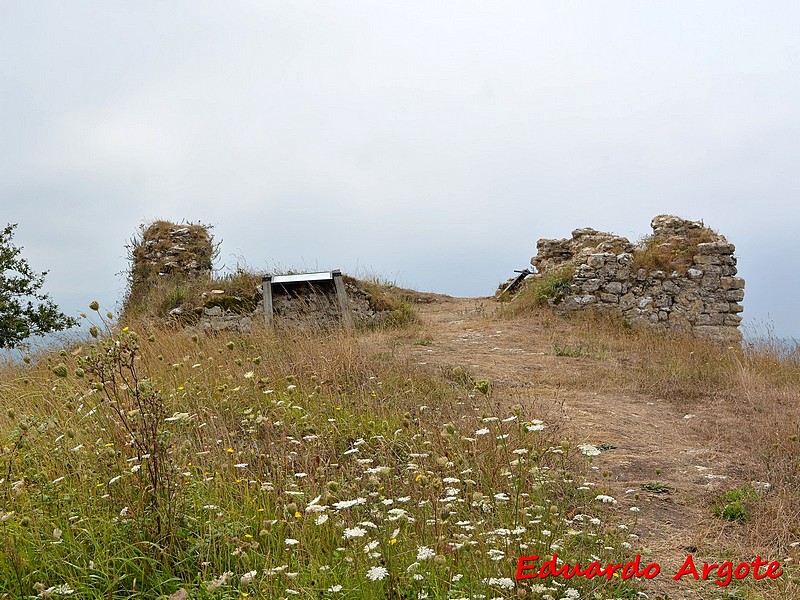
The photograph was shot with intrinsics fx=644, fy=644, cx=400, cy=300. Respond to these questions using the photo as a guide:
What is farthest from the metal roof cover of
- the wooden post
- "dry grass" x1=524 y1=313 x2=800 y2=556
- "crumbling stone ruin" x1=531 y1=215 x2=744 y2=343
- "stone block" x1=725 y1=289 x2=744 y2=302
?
"stone block" x1=725 y1=289 x2=744 y2=302

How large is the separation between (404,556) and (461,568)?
289 millimetres

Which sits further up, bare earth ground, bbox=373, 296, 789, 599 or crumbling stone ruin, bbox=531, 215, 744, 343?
crumbling stone ruin, bbox=531, 215, 744, 343

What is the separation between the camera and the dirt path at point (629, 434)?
418cm

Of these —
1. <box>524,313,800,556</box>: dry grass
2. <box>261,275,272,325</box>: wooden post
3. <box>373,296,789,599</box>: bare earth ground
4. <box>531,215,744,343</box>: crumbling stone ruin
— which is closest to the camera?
<box>373,296,789,599</box>: bare earth ground

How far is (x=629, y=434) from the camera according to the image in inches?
260

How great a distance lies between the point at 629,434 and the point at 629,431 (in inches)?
4.3

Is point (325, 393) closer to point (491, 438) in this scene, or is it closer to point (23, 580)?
point (491, 438)

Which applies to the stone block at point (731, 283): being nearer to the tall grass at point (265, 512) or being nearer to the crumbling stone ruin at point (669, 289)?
the crumbling stone ruin at point (669, 289)

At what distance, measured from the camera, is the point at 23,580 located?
10.0 ft

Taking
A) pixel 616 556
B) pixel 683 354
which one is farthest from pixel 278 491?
pixel 683 354

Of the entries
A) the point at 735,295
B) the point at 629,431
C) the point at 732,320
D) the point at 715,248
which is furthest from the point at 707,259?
the point at 629,431

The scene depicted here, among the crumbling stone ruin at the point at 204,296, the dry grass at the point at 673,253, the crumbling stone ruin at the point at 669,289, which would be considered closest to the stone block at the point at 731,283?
the crumbling stone ruin at the point at 669,289

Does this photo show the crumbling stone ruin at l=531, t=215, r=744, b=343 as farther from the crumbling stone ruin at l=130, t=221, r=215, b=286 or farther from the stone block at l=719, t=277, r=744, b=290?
the crumbling stone ruin at l=130, t=221, r=215, b=286

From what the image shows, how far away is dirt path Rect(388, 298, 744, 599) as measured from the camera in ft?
13.7
